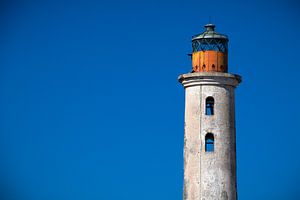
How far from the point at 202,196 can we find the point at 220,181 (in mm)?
787

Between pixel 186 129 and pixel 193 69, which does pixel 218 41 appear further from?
pixel 186 129

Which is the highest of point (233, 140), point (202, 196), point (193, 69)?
point (193, 69)

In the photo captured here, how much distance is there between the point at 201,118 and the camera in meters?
30.9

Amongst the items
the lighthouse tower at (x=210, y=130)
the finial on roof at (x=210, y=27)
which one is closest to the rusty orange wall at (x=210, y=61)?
the lighthouse tower at (x=210, y=130)

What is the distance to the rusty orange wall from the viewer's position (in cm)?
3144

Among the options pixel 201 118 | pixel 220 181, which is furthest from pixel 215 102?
pixel 220 181

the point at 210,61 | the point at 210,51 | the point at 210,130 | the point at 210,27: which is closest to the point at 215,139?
the point at 210,130

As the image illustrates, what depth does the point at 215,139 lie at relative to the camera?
3069 centimetres

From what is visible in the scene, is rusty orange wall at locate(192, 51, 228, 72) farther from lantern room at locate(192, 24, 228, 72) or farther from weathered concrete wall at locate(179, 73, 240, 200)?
weathered concrete wall at locate(179, 73, 240, 200)

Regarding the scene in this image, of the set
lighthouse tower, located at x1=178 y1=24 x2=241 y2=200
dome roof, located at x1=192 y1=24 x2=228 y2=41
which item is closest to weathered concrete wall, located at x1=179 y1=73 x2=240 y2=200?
lighthouse tower, located at x1=178 y1=24 x2=241 y2=200

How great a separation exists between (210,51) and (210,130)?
2.84 metres

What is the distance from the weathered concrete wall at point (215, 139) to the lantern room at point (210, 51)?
0.62 m

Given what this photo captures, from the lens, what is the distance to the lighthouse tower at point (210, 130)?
100 ft

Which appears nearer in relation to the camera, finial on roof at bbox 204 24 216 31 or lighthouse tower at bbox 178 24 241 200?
lighthouse tower at bbox 178 24 241 200
